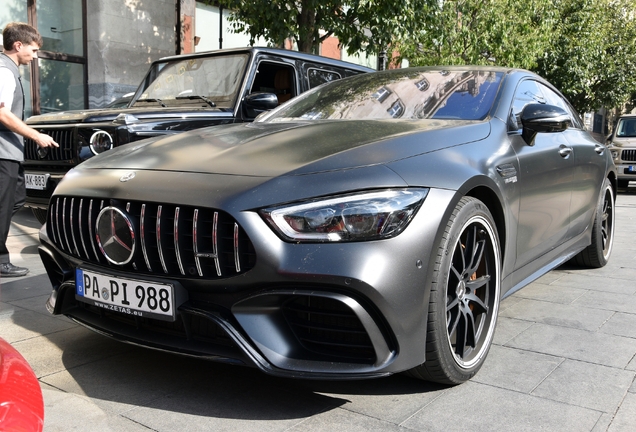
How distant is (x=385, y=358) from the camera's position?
2.40 m

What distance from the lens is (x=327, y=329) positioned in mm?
2406

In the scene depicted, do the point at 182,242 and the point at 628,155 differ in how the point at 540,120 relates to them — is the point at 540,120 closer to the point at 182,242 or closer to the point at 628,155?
the point at 182,242

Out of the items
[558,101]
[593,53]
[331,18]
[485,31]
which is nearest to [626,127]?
[485,31]

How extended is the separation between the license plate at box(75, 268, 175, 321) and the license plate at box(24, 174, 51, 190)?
11.2 ft

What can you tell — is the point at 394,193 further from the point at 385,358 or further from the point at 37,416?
the point at 37,416

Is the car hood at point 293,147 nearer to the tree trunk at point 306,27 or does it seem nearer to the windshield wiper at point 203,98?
the windshield wiper at point 203,98

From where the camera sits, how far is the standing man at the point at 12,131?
4.81 meters

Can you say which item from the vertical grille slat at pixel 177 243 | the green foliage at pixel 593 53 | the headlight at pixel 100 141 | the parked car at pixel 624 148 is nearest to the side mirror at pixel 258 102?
the headlight at pixel 100 141

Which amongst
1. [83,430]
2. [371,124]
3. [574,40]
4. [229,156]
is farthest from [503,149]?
[574,40]

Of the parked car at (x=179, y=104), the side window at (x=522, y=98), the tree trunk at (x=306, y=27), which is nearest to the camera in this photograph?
the side window at (x=522, y=98)

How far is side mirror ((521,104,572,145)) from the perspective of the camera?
3473mm

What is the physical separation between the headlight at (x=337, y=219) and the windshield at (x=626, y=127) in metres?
15.5

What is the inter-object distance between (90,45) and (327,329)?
11883mm

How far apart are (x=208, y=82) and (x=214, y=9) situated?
10061 millimetres
